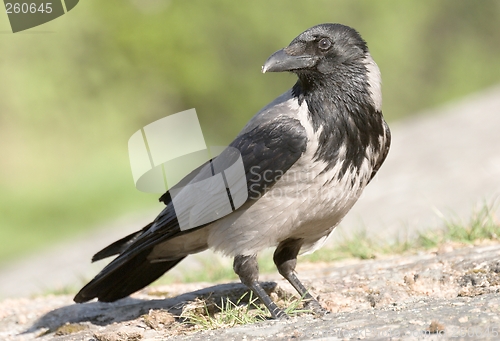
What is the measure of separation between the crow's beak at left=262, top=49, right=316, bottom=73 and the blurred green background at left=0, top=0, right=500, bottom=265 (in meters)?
8.46

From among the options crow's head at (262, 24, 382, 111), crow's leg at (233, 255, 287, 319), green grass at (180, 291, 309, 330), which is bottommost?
green grass at (180, 291, 309, 330)

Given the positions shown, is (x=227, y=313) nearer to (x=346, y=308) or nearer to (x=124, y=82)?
(x=346, y=308)

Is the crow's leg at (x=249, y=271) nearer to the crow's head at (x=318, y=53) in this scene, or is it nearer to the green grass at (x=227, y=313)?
the green grass at (x=227, y=313)

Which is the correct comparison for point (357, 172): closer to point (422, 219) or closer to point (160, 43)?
point (422, 219)

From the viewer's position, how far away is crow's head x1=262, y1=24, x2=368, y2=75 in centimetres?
422

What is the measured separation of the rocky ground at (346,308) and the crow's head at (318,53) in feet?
4.83

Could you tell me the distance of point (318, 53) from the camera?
4.26 m

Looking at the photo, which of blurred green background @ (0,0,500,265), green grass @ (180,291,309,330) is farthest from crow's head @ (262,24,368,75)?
blurred green background @ (0,0,500,265)

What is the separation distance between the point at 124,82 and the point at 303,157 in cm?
1188

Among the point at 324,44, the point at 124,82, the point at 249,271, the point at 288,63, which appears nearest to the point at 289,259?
the point at 249,271

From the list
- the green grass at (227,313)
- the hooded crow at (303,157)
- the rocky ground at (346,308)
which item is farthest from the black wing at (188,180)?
the green grass at (227,313)

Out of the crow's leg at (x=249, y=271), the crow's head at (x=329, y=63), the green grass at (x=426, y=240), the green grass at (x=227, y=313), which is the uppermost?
the crow's head at (x=329, y=63)

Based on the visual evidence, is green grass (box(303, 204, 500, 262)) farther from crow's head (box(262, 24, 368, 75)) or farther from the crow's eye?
the crow's eye

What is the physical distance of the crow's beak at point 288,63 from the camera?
165 inches
